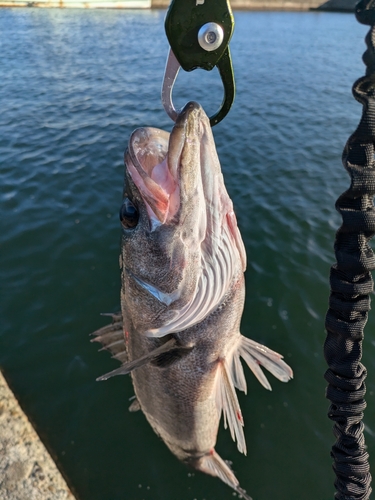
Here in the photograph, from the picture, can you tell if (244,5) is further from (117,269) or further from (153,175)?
(153,175)

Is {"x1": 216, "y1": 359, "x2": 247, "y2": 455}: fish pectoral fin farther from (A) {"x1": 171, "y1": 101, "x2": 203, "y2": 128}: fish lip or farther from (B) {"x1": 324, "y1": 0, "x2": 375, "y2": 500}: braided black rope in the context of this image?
(A) {"x1": 171, "y1": 101, "x2": 203, "y2": 128}: fish lip

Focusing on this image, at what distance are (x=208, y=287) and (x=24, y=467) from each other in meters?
3.10

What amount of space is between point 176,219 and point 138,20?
155 feet

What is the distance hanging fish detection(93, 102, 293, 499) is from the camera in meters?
2.12

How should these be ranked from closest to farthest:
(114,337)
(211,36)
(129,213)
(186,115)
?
(211,36), (186,115), (129,213), (114,337)

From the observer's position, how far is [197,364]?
108 inches

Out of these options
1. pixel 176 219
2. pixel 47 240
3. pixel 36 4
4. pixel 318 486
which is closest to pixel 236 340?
pixel 176 219

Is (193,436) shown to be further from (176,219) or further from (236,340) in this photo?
(176,219)

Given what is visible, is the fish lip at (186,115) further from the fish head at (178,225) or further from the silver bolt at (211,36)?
the silver bolt at (211,36)

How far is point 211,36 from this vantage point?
5.42ft

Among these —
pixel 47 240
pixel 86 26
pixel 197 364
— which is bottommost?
pixel 47 240

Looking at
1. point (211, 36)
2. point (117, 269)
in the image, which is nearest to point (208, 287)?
point (211, 36)

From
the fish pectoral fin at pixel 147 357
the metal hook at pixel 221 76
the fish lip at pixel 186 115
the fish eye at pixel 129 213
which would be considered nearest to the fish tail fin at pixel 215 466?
the fish pectoral fin at pixel 147 357

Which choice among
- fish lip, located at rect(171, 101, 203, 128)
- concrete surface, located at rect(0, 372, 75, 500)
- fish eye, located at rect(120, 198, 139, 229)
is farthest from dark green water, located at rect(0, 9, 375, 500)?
fish lip, located at rect(171, 101, 203, 128)
